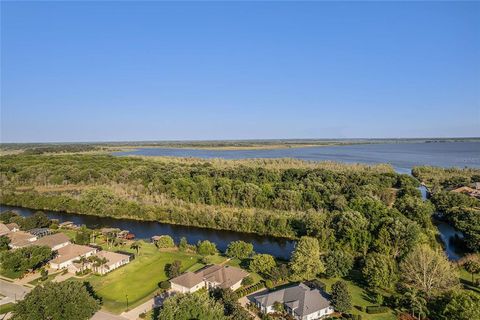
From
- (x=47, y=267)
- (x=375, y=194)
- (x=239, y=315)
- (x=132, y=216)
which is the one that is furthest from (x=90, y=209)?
(x=375, y=194)

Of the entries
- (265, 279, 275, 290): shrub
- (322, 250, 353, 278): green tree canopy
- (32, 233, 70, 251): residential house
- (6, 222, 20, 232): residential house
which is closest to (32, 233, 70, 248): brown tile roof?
(32, 233, 70, 251): residential house

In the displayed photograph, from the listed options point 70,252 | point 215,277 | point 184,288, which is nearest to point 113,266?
point 70,252

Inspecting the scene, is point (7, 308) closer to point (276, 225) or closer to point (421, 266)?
point (276, 225)

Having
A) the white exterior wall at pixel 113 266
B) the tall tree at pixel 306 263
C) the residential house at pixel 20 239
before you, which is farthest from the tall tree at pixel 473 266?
the residential house at pixel 20 239

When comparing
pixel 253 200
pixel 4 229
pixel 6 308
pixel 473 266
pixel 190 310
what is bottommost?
pixel 6 308

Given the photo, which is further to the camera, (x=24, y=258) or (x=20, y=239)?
(x=20, y=239)

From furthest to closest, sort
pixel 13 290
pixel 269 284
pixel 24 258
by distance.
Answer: pixel 24 258 → pixel 13 290 → pixel 269 284

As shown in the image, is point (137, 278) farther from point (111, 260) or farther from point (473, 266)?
point (473, 266)
